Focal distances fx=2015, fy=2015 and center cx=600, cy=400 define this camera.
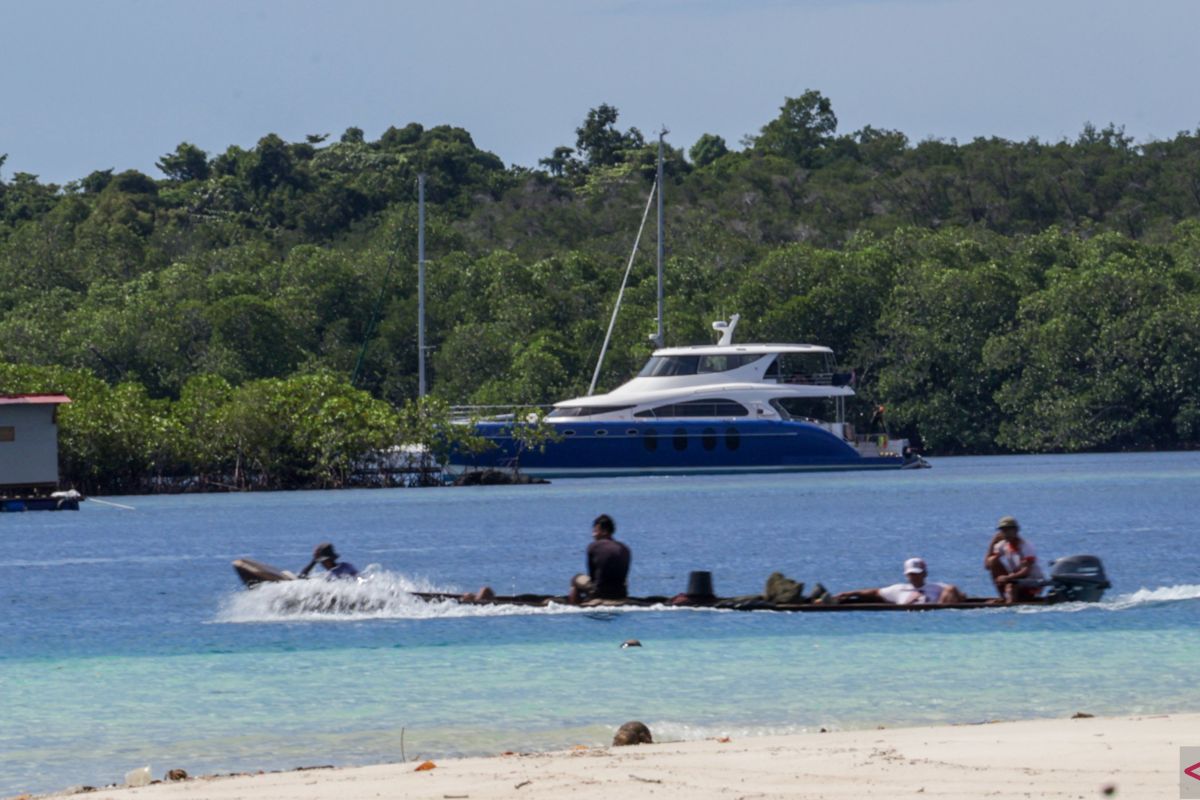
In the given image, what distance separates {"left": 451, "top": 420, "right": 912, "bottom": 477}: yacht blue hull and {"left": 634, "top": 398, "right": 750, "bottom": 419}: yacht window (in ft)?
0.98

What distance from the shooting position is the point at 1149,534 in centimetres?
3866

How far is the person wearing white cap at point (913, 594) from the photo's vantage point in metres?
21.8

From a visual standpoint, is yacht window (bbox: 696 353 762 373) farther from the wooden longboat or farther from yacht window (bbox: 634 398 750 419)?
the wooden longboat

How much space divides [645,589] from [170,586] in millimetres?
7513

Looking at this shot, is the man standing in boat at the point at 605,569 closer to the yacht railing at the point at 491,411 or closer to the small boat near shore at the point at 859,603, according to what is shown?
the small boat near shore at the point at 859,603

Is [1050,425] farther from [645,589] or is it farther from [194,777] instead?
[194,777]

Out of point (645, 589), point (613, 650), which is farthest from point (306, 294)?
point (613, 650)

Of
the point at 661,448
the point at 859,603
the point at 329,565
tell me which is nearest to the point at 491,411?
the point at 661,448

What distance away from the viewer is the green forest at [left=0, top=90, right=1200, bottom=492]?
60.2 metres

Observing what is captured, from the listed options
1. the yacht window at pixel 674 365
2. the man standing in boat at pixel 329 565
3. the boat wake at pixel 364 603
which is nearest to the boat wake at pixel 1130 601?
the boat wake at pixel 364 603

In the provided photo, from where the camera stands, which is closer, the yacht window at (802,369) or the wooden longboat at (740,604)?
the wooden longboat at (740,604)

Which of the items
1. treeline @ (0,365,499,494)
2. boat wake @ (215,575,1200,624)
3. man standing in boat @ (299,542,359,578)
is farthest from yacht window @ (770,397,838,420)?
man standing in boat @ (299,542,359,578)

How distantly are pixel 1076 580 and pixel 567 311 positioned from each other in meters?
60.9

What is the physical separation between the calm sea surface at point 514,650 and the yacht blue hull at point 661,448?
828 inches
